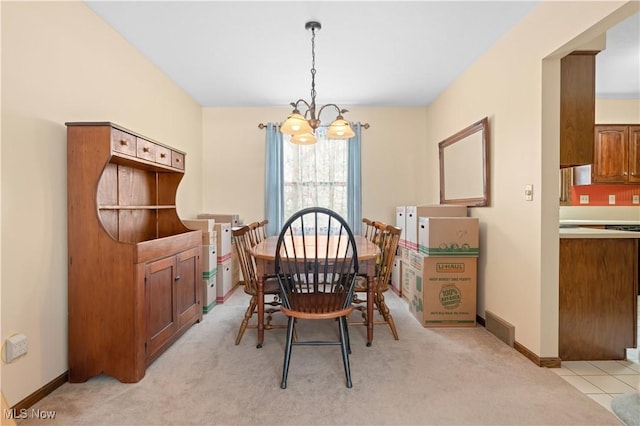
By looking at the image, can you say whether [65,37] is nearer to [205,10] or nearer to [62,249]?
[205,10]

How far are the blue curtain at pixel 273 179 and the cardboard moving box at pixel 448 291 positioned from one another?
2.24 metres

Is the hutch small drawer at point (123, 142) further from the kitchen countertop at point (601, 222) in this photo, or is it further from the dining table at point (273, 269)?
the kitchen countertop at point (601, 222)

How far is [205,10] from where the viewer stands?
90.9 inches

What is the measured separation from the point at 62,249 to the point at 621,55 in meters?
4.84

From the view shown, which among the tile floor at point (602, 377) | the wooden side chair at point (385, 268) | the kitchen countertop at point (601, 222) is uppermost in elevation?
the kitchen countertop at point (601, 222)

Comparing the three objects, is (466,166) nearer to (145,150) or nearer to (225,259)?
(225,259)

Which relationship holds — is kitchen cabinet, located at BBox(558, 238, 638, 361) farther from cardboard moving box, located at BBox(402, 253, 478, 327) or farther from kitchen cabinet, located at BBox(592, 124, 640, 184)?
kitchen cabinet, located at BBox(592, 124, 640, 184)

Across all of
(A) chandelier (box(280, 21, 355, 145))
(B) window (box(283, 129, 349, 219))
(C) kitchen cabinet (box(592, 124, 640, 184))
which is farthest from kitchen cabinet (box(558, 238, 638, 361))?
(B) window (box(283, 129, 349, 219))

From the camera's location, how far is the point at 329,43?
277 centimetres

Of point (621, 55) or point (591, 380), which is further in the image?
point (621, 55)

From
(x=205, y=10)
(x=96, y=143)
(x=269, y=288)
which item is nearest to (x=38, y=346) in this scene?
(x=96, y=143)

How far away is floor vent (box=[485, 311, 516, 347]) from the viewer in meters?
2.49

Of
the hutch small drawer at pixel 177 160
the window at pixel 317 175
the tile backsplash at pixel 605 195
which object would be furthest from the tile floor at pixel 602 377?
the hutch small drawer at pixel 177 160

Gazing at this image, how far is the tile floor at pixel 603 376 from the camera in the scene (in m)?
1.87
